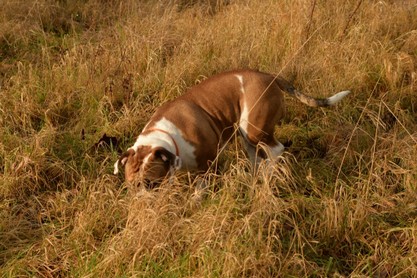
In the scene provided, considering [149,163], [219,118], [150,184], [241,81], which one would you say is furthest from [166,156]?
[241,81]

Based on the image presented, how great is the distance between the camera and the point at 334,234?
3.56 meters

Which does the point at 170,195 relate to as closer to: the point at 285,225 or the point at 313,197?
the point at 285,225

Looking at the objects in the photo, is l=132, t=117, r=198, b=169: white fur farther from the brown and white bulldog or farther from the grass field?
the grass field

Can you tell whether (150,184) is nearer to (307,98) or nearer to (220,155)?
(220,155)

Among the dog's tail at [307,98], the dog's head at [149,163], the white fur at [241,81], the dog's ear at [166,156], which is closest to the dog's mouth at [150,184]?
the dog's head at [149,163]

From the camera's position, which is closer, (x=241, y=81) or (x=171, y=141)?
(x=171, y=141)

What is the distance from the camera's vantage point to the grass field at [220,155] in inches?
133

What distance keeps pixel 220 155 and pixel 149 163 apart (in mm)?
953

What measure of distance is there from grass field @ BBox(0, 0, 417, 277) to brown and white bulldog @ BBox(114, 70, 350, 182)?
0.78 feet

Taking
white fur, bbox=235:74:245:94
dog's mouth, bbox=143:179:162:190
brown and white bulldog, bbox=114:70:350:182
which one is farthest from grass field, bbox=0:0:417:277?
white fur, bbox=235:74:245:94

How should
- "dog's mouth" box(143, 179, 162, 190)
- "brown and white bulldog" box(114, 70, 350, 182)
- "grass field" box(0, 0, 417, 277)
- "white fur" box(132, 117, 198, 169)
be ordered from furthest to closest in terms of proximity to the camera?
1. "brown and white bulldog" box(114, 70, 350, 182)
2. "white fur" box(132, 117, 198, 169)
3. "dog's mouth" box(143, 179, 162, 190)
4. "grass field" box(0, 0, 417, 277)

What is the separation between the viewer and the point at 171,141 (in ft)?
13.8

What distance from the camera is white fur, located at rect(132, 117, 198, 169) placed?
4.14 m

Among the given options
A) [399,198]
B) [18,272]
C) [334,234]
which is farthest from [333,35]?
[18,272]
